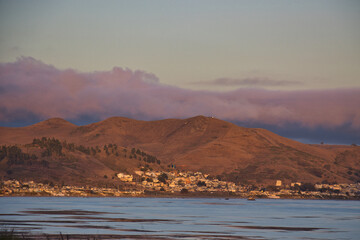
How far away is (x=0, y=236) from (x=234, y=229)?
38552 mm

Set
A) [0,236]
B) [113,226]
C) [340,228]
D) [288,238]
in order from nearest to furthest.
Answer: [0,236] < [288,238] < [113,226] < [340,228]

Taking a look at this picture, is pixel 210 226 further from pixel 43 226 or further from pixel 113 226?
pixel 43 226

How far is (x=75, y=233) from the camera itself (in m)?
70.2

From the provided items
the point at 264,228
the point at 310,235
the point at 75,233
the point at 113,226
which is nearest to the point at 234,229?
the point at 264,228

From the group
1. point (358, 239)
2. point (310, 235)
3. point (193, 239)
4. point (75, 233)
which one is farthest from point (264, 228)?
point (75, 233)

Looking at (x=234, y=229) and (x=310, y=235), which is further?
(x=234, y=229)

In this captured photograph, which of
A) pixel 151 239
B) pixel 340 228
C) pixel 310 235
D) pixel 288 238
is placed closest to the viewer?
pixel 151 239

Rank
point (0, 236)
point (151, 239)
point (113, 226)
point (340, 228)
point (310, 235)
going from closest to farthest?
point (0, 236) → point (151, 239) → point (310, 235) → point (113, 226) → point (340, 228)

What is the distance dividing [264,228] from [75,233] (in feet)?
97.9

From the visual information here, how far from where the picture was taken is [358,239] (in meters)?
72.6

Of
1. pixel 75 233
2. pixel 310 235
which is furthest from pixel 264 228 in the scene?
pixel 75 233

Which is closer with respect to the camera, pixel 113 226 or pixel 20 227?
pixel 20 227

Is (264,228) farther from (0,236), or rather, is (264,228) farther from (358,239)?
(0,236)

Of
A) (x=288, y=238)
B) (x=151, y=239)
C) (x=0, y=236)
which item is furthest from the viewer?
(x=288, y=238)
